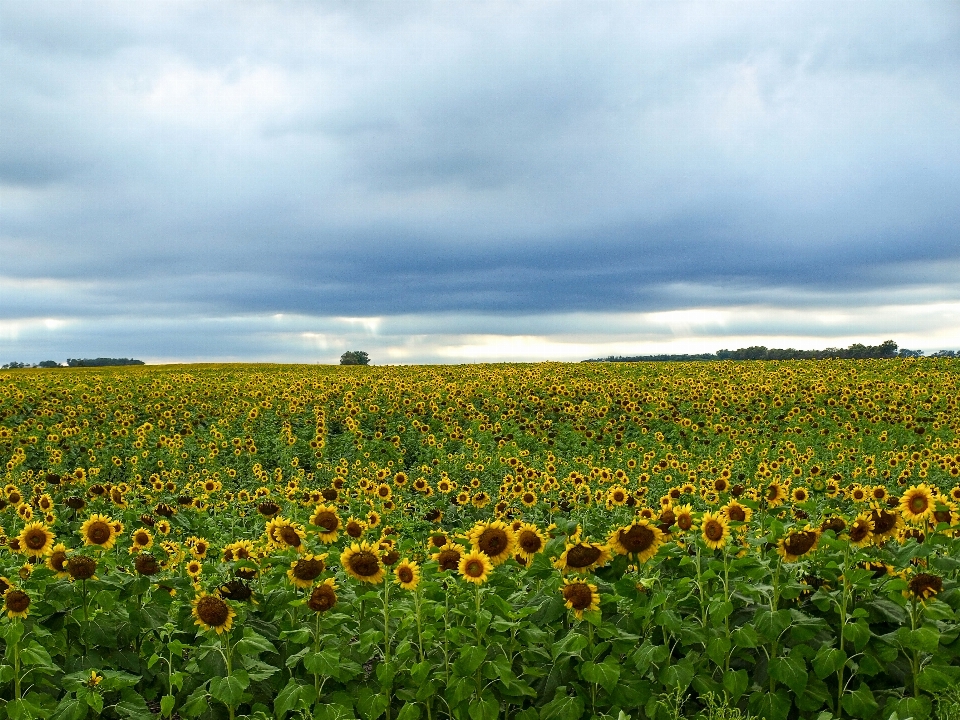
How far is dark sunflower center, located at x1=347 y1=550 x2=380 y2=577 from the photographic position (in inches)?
219

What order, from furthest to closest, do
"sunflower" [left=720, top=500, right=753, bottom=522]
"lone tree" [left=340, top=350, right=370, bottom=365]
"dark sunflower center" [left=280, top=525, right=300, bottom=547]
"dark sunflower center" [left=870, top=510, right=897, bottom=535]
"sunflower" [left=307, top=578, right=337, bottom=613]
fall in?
"lone tree" [left=340, top=350, right=370, bottom=365] < "dark sunflower center" [left=280, top=525, right=300, bottom=547] < "sunflower" [left=720, top=500, right=753, bottom=522] < "dark sunflower center" [left=870, top=510, right=897, bottom=535] < "sunflower" [left=307, top=578, right=337, bottom=613]

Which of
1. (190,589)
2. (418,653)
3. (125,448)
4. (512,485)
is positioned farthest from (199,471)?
(418,653)

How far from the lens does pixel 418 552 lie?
8.79 meters

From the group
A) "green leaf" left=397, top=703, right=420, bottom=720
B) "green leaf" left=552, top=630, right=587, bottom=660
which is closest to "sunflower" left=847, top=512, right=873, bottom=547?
"green leaf" left=552, top=630, right=587, bottom=660

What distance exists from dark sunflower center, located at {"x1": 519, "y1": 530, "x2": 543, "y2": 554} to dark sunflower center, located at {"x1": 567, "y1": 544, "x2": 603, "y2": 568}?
52cm

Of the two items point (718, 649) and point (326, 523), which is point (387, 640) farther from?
point (718, 649)

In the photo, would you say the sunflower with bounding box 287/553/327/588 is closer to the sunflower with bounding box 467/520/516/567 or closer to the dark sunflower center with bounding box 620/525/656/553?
the sunflower with bounding box 467/520/516/567

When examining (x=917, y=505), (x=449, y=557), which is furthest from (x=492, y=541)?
(x=917, y=505)

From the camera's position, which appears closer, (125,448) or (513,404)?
(125,448)

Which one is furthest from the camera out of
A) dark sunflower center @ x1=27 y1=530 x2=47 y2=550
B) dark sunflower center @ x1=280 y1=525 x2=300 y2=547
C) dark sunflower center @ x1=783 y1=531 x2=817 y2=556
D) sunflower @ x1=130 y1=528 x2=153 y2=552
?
sunflower @ x1=130 y1=528 x2=153 y2=552

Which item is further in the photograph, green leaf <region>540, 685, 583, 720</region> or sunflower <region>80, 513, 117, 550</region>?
sunflower <region>80, 513, 117, 550</region>

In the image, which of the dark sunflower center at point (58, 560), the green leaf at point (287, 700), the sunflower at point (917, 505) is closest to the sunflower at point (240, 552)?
the dark sunflower center at point (58, 560)

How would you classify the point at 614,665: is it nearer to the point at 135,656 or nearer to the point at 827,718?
the point at 827,718

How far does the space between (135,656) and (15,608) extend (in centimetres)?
92
